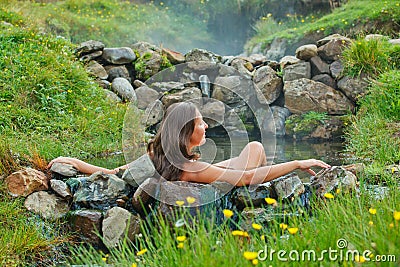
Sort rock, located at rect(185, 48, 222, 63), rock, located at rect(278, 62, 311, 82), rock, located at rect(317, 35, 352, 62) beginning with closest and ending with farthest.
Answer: rock, located at rect(317, 35, 352, 62), rock, located at rect(278, 62, 311, 82), rock, located at rect(185, 48, 222, 63)

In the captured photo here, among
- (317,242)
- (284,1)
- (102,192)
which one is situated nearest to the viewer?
(317,242)

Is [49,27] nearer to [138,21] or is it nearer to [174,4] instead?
[138,21]

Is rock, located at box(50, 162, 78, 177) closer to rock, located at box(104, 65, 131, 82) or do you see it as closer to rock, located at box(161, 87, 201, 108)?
rock, located at box(161, 87, 201, 108)

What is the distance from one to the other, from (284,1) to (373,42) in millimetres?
7285

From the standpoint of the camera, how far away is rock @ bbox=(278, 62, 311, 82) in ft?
25.3

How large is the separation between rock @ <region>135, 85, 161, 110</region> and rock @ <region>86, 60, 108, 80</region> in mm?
635

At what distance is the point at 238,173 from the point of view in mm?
3250

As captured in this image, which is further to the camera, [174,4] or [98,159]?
[174,4]

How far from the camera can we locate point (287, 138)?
7.34 metres

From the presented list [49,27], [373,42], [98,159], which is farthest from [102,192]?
[49,27]

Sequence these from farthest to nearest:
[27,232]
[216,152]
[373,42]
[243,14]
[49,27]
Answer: [243,14] → [49,27] → [373,42] → [216,152] → [27,232]

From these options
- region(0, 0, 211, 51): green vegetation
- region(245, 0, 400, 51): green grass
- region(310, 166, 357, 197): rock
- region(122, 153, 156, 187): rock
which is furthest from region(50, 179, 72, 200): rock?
region(245, 0, 400, 51): green grass

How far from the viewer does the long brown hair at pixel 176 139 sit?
127 inches

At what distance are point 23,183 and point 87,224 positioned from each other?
0.60 meters
